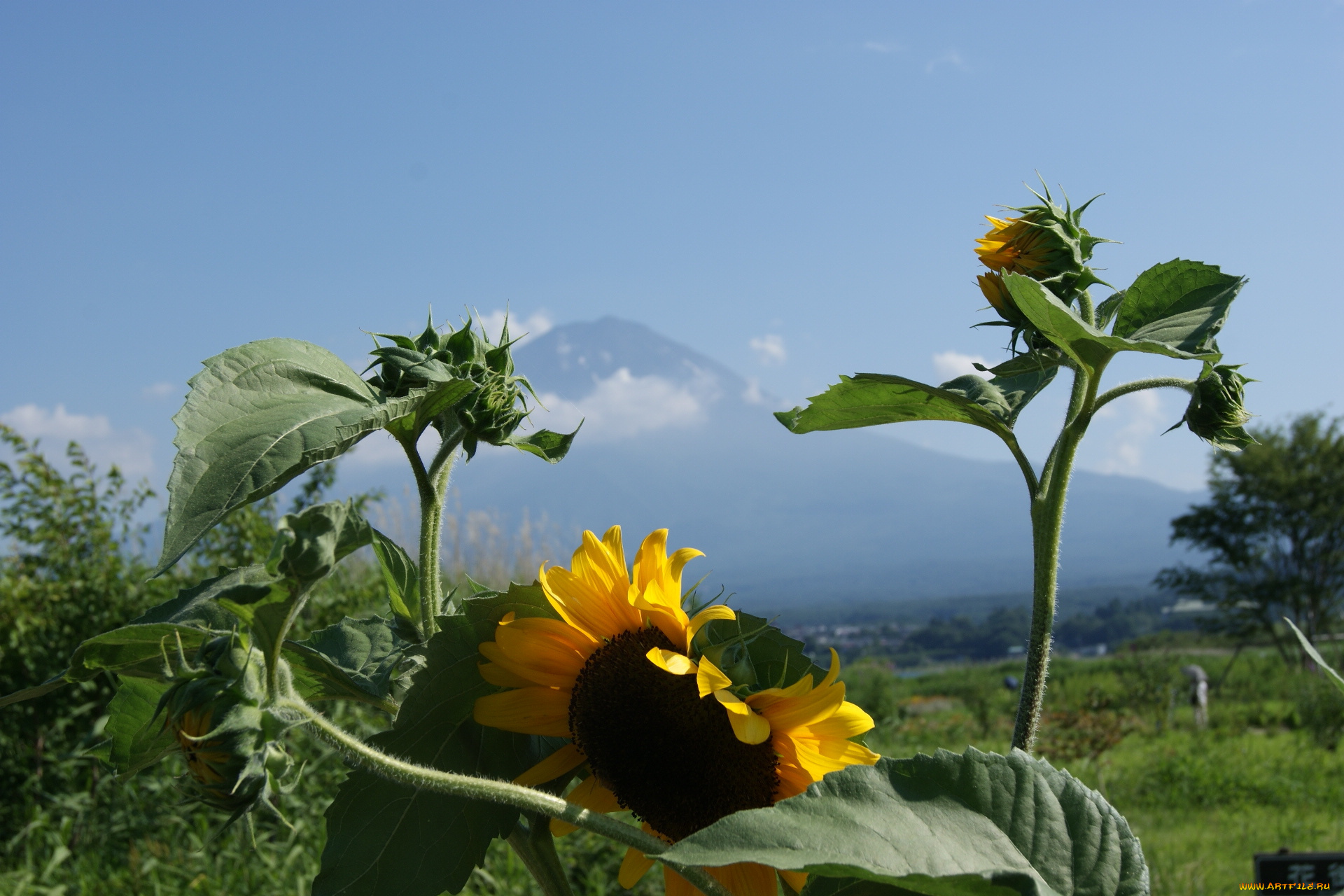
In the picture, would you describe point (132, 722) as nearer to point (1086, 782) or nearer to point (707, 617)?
point (707, 617)

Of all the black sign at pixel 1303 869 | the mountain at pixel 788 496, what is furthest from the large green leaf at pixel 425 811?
the mountain at pixel 788 496

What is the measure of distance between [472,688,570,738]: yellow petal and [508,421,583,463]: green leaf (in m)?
0.15

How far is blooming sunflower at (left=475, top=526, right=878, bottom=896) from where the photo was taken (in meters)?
0.55

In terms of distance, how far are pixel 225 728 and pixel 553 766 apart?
256 mm

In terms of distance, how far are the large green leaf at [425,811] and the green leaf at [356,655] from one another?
3 cm

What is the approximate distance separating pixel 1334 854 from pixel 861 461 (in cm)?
13403

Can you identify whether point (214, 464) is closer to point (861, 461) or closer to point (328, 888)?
point (328, 888)

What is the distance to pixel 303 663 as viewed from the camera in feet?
1.78

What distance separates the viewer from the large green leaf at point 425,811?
549 millimetres

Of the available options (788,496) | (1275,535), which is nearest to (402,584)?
(1275,535)

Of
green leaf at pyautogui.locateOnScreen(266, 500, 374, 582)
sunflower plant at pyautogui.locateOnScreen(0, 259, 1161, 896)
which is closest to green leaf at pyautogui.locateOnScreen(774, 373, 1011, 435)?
sunflower plant at pyautogui.locateOnScreen(0, 259, 1161, 896)

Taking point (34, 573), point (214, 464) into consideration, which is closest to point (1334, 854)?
point (214, 464)

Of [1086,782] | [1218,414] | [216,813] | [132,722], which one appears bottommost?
[1086,782]

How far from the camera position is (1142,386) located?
671mm
